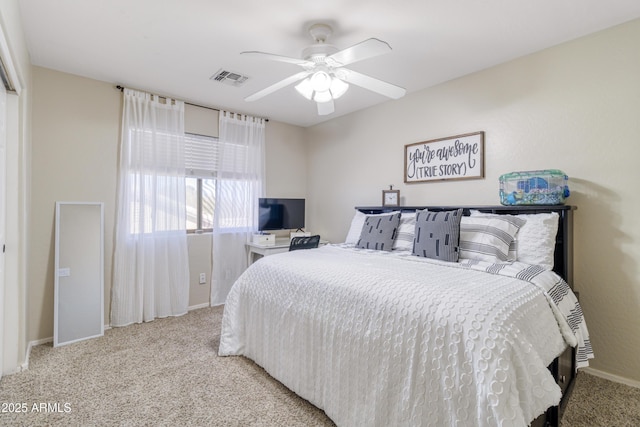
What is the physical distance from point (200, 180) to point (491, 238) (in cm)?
309

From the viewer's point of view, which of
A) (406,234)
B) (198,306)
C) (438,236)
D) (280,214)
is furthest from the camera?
(280,214)

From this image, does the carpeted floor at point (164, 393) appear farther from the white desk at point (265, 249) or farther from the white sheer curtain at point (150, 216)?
the white desk at point (265, 249)

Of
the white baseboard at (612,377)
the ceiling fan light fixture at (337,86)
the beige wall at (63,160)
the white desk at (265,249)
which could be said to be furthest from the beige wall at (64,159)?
the white baseboard at (612,377)

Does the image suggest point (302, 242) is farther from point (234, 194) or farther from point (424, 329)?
point (424, 329)

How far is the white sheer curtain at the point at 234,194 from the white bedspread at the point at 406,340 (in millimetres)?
1620

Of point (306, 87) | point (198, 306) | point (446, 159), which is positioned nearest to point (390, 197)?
point (446, 159)

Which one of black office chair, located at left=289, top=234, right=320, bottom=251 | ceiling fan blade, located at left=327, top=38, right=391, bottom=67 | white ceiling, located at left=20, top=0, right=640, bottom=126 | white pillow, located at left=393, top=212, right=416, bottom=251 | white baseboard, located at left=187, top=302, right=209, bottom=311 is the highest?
white ceiling, located at left=20, top=0, right=640, bottom=126

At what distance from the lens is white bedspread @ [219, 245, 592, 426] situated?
3.68 feet

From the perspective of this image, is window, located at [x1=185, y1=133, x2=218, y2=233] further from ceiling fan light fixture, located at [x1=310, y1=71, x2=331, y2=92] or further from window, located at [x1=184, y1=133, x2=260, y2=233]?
ceiling fan light fixture, located at [x1=310, y1=71, x2=331, y2=92]

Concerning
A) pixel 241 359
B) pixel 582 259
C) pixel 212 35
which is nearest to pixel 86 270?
pixel 241 359

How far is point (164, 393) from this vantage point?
1.93 metres

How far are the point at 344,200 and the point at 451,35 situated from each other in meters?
2.22

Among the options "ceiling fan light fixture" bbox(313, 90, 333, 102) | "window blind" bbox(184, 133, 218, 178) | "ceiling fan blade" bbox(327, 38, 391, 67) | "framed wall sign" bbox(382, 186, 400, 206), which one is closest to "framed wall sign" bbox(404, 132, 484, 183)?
"framed wall sign" bbox(382, 186, 400, 206)

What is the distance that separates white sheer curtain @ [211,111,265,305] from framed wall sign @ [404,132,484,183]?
6.25 ft
